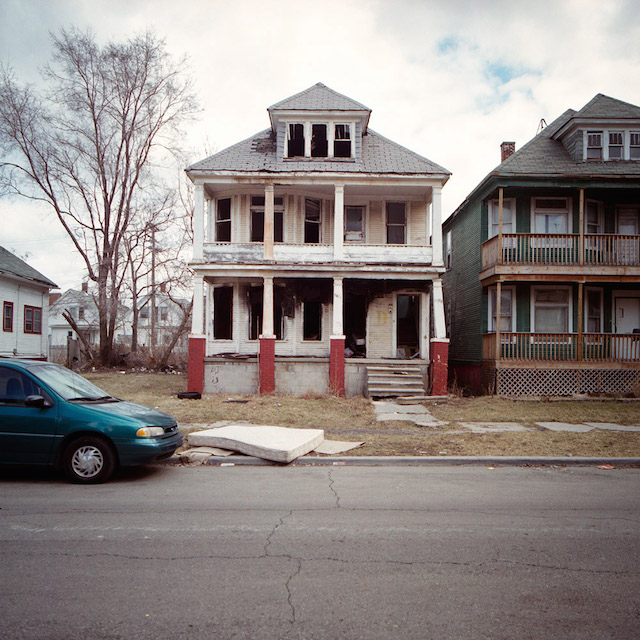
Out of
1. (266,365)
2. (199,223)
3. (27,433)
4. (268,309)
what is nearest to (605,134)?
(268,309)

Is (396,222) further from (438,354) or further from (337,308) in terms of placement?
(438,354)

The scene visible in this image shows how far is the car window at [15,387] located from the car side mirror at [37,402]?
6.9 inches

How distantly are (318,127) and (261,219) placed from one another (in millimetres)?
3945

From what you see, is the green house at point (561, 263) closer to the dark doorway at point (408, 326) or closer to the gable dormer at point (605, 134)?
the gable dormer at point (605, 134)

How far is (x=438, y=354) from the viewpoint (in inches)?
709

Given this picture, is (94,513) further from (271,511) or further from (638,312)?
(638,312)

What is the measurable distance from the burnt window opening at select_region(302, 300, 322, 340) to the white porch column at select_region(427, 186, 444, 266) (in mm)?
4759

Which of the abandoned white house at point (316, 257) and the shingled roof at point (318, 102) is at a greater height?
the shingled roof at point (318, 102)

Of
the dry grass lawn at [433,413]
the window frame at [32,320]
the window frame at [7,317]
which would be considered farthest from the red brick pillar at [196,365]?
the window frame at [32,320]

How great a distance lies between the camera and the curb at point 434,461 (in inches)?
341

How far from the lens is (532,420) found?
1318 centimetres

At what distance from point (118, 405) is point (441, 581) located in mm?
5402

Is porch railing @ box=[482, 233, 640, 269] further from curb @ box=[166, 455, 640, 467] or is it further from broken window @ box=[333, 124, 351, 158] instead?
curb @ box=[166, 455, 640, 467]

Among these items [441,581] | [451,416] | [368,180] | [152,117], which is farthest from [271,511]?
[152,117]
